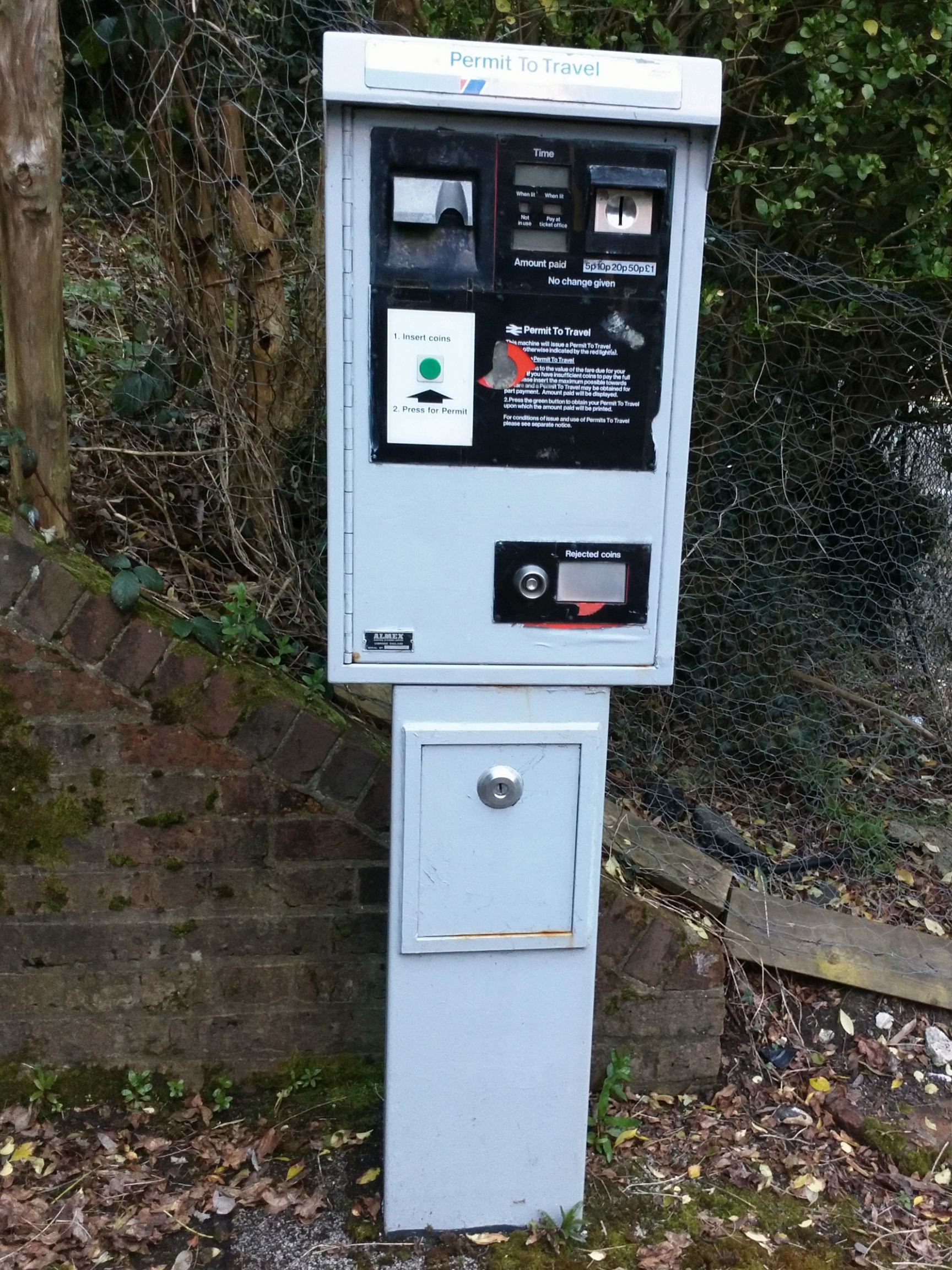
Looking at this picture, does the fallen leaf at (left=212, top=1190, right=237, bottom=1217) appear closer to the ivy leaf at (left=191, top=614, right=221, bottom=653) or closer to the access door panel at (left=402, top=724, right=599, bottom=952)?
the access door panel at (left=402, top=724, right=599, bottom=952)

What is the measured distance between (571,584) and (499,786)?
419 millimetres

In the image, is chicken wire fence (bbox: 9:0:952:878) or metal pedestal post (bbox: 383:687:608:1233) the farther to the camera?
chicken wire fence (bbox: 9:0:952:878)

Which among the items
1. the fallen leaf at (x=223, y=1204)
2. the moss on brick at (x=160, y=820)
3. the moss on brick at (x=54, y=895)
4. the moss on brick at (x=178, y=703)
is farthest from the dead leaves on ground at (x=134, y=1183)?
the moss on brick at (x=178, y=703)

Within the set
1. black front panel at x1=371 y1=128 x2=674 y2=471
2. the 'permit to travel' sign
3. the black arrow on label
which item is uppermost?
the 'permit to travel' sign

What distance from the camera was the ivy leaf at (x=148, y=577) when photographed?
2.25 m

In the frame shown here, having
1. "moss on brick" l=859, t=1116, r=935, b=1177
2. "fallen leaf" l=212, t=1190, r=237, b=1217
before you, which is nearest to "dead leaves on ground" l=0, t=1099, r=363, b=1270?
"fallen leaf" l=212, t=1190, r=237, b=1217

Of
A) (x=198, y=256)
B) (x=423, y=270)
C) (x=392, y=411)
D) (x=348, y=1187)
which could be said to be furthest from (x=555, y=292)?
(x=348, y=1187)

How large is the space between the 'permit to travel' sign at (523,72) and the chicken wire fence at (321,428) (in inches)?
41.6

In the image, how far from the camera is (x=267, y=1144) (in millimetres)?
2336

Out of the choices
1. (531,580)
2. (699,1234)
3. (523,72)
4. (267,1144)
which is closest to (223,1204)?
(267,1144)

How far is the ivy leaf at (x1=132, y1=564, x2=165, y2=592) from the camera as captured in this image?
2254mm

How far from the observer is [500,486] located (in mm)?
1714

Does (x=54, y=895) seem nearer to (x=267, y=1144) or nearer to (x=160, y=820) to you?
(x=160, y=820)

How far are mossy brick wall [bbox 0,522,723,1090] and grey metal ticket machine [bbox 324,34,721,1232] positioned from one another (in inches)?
19.4
